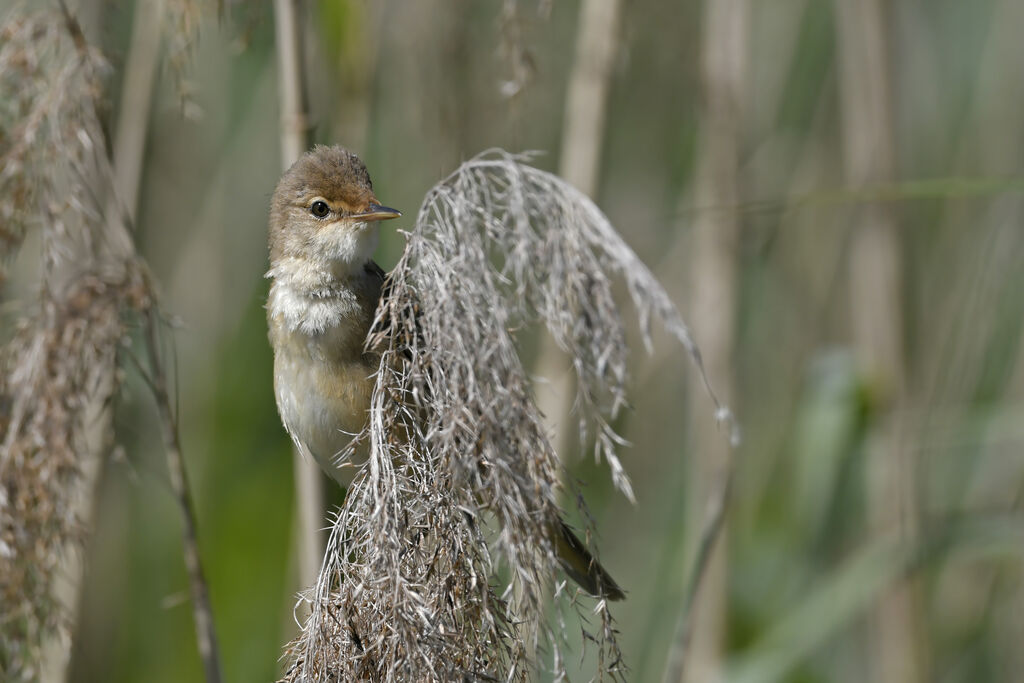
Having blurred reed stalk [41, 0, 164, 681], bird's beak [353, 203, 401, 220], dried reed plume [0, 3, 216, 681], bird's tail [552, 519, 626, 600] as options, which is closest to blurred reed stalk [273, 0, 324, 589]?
bird's beak [353, 203, 401, 220]

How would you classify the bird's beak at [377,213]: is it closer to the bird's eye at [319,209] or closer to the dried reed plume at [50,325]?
the bird's eye at [319,209]

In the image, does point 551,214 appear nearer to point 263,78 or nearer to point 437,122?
point 437,122

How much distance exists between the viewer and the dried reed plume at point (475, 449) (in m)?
1.33

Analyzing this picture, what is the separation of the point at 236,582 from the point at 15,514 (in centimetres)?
151

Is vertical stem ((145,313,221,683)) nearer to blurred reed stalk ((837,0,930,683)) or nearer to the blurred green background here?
the blurred green background

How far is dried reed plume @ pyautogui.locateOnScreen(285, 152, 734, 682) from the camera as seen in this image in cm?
133

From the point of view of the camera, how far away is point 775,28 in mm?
3689

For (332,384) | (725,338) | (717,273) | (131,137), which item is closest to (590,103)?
A: (717,273)

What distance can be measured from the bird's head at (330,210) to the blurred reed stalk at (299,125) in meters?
0.05

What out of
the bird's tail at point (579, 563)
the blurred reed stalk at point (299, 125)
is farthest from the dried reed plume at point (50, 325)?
the bird's tail at point (579, 563)

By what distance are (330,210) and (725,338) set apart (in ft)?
4.06

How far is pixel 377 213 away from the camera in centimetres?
197

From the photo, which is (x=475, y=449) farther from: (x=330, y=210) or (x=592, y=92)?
(x=592, y=92)

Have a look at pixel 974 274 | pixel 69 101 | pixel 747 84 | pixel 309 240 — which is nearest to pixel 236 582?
pixel 309 240
